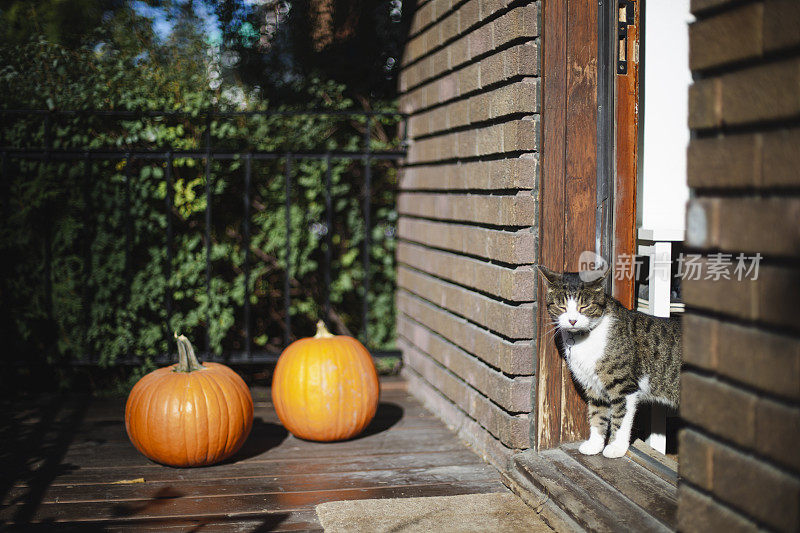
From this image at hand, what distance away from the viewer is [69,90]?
4.18m

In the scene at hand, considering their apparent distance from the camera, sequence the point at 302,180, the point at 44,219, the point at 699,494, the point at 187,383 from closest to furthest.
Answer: the point at 699,494
the point at 187,383
the point at 44,219
the point at 302,180

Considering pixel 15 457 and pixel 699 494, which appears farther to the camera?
pixel 15 457

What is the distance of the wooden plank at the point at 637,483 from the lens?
221cm

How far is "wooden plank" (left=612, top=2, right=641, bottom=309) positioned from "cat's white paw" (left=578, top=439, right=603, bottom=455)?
543mm

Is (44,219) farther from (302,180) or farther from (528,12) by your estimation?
(528,12)

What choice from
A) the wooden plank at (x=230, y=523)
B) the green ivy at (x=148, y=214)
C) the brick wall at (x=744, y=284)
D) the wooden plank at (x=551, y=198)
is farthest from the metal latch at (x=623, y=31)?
the green ivy at (x=148, y=214)

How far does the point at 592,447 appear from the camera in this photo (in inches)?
107

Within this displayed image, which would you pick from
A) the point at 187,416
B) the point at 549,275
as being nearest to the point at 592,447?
the point at 549,275

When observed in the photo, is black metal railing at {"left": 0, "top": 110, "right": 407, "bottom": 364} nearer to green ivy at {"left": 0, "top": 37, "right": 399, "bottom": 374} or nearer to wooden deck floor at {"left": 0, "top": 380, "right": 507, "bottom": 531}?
green ivy at {"left": 0, "top": 37, "right": 399, "bottom": 374}

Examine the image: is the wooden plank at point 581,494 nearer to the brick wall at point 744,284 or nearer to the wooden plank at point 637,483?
the wooden plank at point 637,483

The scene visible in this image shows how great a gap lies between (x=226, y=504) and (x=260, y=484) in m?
0.22

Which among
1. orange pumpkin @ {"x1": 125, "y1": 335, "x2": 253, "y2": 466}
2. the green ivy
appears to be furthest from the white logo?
the green ivy

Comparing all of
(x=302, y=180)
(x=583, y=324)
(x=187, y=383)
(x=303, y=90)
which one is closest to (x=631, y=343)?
(x=583, y=324)

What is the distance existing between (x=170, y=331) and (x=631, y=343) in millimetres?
2572
